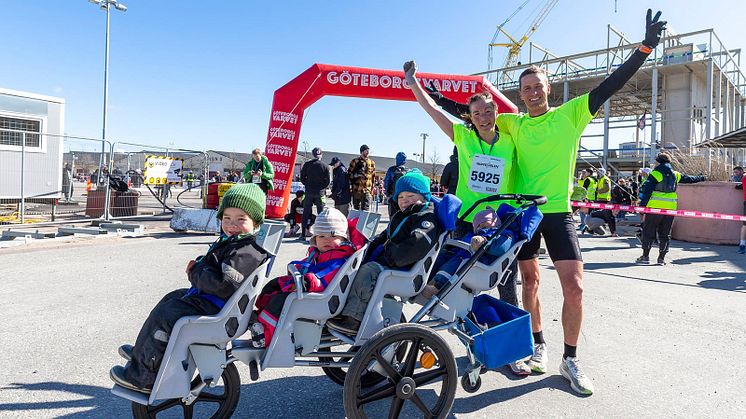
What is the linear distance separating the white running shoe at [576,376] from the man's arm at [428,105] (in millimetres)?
1697

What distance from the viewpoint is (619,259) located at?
26.3 feet

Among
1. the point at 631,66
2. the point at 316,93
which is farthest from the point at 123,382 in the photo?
the point at 316,93

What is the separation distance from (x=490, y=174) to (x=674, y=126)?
1173 inches

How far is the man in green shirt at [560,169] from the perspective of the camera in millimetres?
2922

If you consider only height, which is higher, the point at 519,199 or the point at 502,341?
the point at 519,199

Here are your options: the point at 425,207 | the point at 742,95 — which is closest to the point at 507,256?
the point at 425,207

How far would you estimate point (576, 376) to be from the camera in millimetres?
2896

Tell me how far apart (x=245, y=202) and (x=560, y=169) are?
199 cm

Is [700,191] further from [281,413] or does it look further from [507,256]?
[281,413]

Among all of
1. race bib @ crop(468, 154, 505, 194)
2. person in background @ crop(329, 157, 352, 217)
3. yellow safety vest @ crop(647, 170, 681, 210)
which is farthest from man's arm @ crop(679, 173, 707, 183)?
race bib @ crop(468, 154, 505, 194)

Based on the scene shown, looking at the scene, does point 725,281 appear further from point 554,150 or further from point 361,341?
point 361,341

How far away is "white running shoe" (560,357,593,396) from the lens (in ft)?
9.30

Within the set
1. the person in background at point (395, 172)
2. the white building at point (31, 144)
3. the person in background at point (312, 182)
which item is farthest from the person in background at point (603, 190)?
the white building at point (31, 144)

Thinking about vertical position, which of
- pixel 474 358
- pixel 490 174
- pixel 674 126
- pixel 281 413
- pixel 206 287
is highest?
pixel 674 126
